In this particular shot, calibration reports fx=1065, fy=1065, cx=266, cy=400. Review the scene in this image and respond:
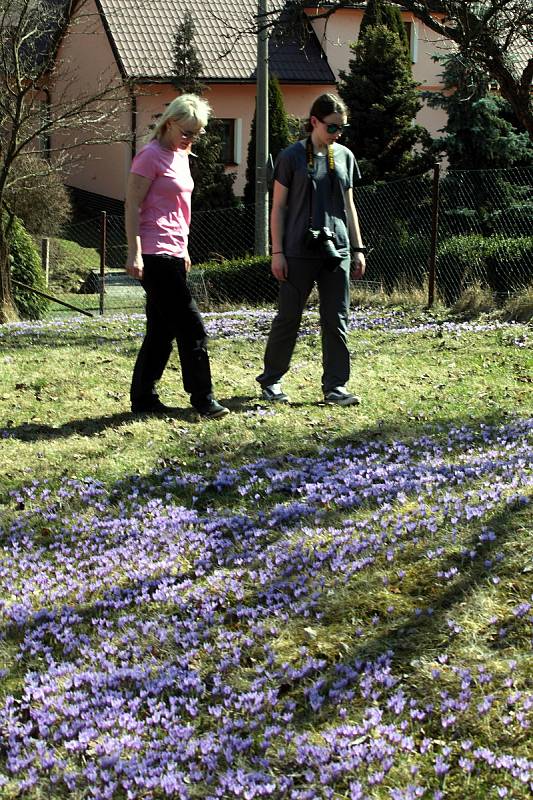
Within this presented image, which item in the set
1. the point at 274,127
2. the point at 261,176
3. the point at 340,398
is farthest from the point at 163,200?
the point at 274,127

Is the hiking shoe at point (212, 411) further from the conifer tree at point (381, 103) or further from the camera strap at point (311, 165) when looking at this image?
the conifer tree at point (381, 103)

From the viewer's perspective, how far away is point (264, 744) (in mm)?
3010

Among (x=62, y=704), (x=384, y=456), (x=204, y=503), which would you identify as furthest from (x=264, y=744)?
(x=384, y=456)

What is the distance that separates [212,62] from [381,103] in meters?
10.1

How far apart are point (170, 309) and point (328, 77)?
28.5 meters

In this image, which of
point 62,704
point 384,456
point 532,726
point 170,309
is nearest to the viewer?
point 532,726

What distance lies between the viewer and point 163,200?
6.20 meters

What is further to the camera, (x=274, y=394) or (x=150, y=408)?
(x=274, y=394)

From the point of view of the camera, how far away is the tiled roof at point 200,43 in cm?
3130

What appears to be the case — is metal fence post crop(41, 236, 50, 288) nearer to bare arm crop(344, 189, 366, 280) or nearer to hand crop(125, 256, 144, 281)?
bare arm crop(344, 189, 366, 280)

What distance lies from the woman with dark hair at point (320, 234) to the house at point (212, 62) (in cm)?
2511

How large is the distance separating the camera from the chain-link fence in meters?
6.11

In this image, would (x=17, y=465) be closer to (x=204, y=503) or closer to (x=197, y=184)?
(x=204, y=503)

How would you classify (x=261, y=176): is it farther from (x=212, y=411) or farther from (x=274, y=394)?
(x=212, y=411)
